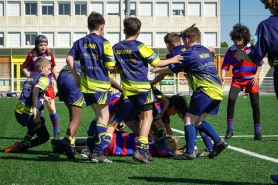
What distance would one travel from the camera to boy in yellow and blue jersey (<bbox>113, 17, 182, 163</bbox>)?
7.23 m

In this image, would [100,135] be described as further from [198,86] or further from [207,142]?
[207,142]

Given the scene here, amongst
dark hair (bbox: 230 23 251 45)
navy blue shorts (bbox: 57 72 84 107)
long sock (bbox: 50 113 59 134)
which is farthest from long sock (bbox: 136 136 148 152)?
long sock (bbox: 50 113 59 134)

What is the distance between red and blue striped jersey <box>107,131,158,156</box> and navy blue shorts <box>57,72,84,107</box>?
70 cm

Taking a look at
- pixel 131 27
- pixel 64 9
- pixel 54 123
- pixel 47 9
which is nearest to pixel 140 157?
pixel 131 27

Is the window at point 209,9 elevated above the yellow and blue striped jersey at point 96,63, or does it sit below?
above

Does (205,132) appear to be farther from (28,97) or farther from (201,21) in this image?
(201,21)

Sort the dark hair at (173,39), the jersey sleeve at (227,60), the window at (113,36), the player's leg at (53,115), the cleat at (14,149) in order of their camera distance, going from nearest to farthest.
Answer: the dark hair at (173,39) → the cleat at (14,149) → the player's leg at (53,115) → the jersey sleeve at (227,60) → the window at (113,36)

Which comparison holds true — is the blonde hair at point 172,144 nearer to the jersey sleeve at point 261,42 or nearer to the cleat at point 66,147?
the cleat at point 66,147

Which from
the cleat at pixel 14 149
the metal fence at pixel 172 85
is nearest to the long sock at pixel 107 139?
the cleat at pixel 14 149

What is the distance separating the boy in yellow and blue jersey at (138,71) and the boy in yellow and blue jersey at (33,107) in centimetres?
138

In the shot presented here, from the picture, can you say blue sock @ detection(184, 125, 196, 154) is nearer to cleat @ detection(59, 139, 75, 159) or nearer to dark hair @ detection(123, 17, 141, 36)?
dark hair @ detection(123, 17, 141, 36)

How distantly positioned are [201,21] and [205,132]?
5831 centimetres

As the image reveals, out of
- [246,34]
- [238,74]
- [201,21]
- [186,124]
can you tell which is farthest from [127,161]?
[201,21]

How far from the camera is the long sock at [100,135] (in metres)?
7.16
